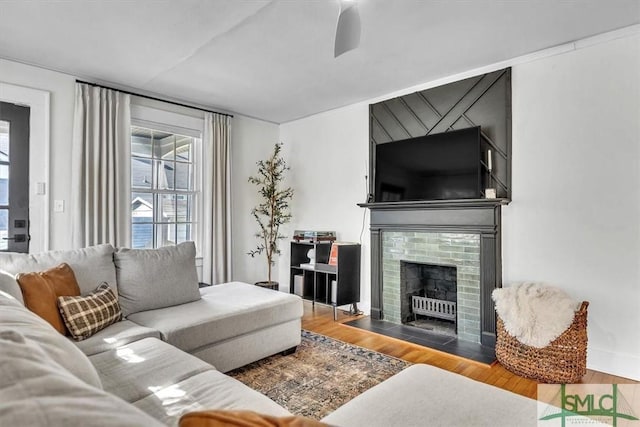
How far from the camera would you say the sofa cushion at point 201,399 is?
1.25m

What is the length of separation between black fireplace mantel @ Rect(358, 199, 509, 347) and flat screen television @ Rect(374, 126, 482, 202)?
0.10m

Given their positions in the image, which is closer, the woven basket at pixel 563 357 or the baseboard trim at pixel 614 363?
the woven basket at pixel 563 357

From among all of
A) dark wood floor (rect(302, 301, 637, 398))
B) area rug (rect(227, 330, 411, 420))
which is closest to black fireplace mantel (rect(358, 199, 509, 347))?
dark wood floor (rect(302, 301, 637, 398))

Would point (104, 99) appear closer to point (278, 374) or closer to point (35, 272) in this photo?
point (35, 272)

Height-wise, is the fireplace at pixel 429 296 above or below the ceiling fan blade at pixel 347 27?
below

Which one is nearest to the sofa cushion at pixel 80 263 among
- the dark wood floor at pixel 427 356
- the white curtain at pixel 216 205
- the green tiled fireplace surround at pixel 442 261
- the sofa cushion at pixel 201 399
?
the sofa cushion at pixel 201 399

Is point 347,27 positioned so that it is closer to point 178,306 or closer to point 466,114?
point 466,114

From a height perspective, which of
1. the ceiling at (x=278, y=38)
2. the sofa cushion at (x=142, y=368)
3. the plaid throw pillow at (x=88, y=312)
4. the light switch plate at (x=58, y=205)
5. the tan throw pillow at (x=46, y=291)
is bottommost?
the sofa cushion at (x=142, y=368)

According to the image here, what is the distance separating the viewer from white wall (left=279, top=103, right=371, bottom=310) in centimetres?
427

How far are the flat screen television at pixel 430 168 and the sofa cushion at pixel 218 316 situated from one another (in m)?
1.65

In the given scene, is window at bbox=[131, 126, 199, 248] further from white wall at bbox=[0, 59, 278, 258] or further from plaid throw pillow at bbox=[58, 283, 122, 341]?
plaid throw pillow at bbox=[58, 283, 122, 341]

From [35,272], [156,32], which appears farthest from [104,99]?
[35,272]

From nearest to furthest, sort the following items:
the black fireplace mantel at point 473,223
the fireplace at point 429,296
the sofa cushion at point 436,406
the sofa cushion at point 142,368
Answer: the sofa cushion at point 436,406
the sofa cushion at point 142,368
the black fireplace mantel at point 473,223
the fireplace at point 429,296

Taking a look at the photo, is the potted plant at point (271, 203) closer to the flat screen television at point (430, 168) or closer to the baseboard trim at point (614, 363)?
the flat screen television at point (430, 168)
